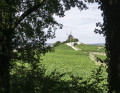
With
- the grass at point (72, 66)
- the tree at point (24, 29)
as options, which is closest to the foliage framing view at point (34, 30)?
the tree at point (24, 29)

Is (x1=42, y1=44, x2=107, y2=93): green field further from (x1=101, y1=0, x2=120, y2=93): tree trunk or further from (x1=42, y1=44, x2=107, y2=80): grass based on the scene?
(x1=101, y1=0, x2=120, y2=93): tree trunk

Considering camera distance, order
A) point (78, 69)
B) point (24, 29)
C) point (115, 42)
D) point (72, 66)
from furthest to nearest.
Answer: point (72, 66) → point (78, 69) → point (24, 29) → point (115, 42)

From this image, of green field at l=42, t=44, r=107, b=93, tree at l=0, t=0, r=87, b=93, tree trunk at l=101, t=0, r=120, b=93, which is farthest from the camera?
green field at l=42, t=44, r=107, b=93

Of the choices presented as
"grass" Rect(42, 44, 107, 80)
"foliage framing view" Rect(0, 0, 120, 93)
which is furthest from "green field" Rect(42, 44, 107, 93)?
"foliage framing view" Rect(0, 0, 120, 93)

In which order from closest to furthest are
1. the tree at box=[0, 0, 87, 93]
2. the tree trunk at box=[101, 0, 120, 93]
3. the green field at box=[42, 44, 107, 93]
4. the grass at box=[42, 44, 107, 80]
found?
the tree trunk at box=[101, 0, 120, 93]
the tree at box=[0, 0, 87, 93]
the green field at box=[42, 44, 107, 93]
the grass at box=[42, 44, 107, 80]

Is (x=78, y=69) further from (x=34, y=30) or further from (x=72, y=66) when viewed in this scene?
(x=34, y=30)

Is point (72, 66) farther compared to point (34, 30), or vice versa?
point (72, 66)

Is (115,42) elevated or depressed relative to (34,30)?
depressed

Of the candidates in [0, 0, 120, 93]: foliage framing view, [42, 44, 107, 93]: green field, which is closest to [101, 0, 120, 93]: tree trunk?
[0, 0, 120, 93]: foliage framing view

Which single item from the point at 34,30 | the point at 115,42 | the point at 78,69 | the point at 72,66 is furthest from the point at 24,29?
the point at 72,66

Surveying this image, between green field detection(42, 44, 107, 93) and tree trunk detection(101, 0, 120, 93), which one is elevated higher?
Result: tree trunk detection(101, 0, 120, 93)

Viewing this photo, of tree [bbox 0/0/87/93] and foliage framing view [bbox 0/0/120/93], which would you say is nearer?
foliage framing view [bbox 0/0/120/93]

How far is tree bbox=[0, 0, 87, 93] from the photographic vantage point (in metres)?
5.06

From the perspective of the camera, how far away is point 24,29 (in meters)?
6.56
